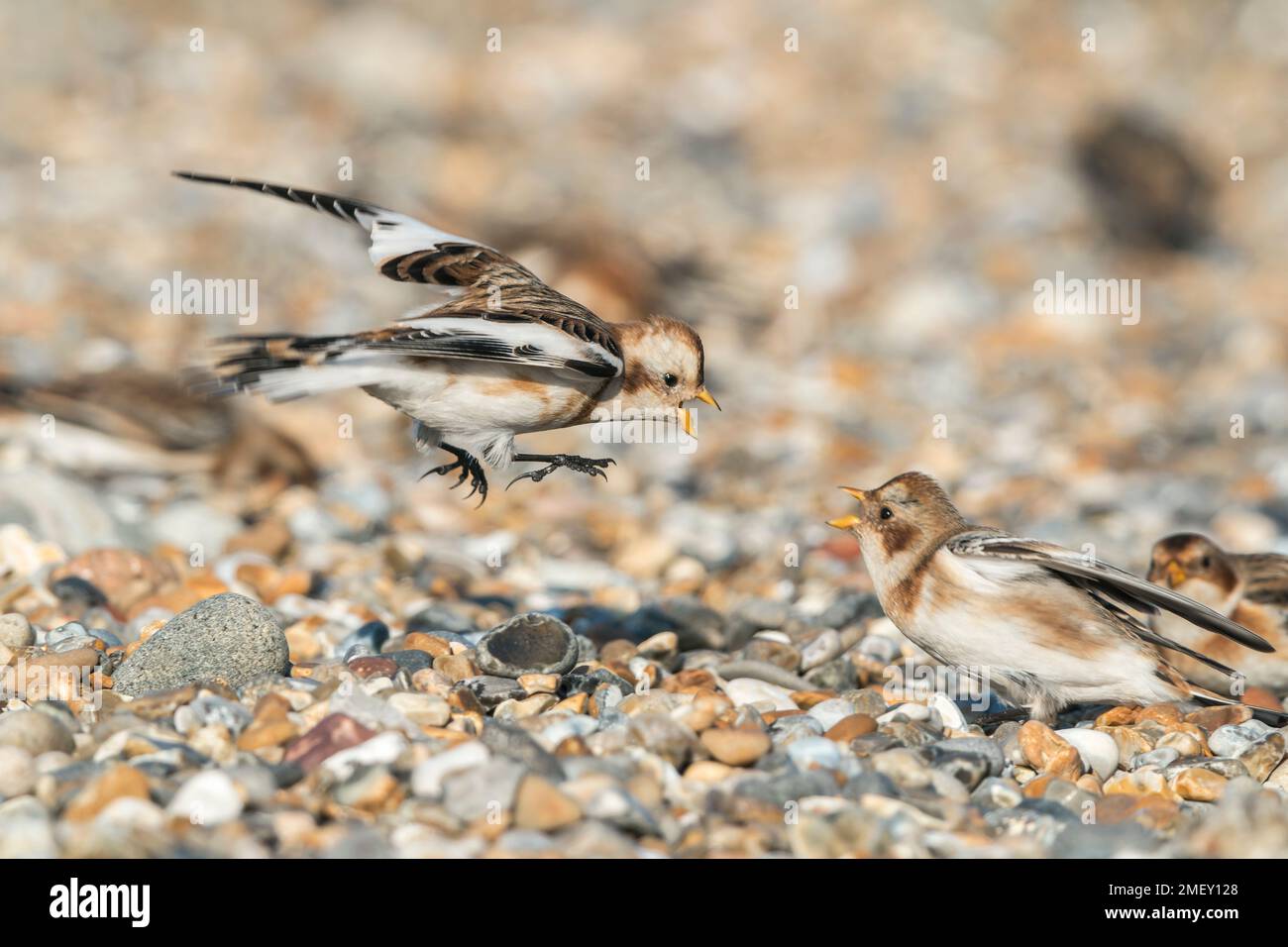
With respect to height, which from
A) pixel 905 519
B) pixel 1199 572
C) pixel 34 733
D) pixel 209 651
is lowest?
pixel 34 733

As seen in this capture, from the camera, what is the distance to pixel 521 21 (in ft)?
52.4

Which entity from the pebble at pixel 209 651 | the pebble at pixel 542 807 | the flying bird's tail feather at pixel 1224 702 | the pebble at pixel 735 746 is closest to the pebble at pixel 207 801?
the pebble at pixel 542 807

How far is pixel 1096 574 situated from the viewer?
165 inches

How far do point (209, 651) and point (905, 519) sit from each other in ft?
7.21

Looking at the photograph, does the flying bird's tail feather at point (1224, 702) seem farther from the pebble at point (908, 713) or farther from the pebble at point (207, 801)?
the pebble at point (207, 801)

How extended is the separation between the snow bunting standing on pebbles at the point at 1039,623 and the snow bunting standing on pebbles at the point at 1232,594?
0.73m

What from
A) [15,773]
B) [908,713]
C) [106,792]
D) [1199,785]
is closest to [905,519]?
[908,713]

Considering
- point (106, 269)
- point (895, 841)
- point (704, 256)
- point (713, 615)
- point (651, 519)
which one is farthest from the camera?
point (704, 256)

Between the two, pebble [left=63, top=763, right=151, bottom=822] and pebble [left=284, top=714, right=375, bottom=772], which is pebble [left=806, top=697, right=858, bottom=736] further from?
pebble [left=63, top=763, right=151, bottom=822]

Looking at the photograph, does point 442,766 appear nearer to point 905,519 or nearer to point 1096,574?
point 905,519

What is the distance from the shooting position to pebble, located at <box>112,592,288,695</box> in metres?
4.20

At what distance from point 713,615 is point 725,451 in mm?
3003

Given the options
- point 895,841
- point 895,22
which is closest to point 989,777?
point 895,841
